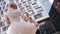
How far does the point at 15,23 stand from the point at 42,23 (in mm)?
460

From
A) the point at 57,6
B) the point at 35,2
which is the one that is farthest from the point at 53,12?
the point at 35,2

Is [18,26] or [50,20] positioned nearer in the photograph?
[18,26]

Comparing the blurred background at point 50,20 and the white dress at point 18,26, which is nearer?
the white dress at point 18,26

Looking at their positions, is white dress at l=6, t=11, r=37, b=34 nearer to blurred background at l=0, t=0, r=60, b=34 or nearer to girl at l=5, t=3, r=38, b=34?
girl at l=5, t=3, r=38, b=34

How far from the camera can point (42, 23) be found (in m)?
1.53

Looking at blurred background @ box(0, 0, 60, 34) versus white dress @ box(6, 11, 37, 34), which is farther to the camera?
blurred background @ box(0, 0, 60, 34)

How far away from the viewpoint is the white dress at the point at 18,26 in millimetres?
1102

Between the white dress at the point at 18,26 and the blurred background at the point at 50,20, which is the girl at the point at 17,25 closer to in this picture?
the white dress at the point at 18,26

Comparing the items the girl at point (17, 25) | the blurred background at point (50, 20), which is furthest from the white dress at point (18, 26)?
the blurred background at point (50, 20)

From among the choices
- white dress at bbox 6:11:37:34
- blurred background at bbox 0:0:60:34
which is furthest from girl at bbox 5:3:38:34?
blurred background at bbox 0:0:60:34

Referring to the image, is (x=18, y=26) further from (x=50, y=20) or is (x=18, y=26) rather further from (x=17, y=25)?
(x=50, y=20)

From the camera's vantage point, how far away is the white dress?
1.10 meters

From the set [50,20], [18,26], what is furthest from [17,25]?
[50,20]

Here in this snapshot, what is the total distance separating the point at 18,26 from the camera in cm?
111
